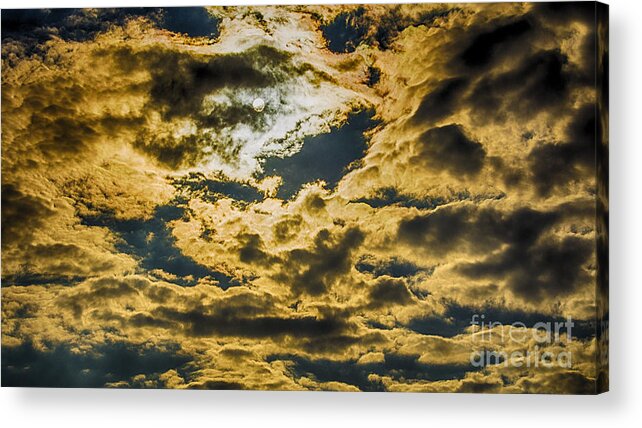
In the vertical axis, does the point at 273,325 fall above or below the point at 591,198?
below

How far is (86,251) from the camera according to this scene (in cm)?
559

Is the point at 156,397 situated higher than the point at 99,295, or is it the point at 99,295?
the point at 99,295

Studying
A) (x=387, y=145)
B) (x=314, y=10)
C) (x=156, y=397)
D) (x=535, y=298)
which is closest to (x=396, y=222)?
(x=387, y=145)

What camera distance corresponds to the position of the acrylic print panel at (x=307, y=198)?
5348 millimetres

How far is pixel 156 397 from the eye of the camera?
562 centimetres

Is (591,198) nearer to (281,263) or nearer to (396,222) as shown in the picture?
(396,222)

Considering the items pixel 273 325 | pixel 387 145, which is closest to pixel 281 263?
pixel 273 325

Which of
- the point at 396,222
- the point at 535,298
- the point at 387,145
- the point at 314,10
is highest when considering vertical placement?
the point at 314,10

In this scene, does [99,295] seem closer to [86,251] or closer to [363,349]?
[86,251]

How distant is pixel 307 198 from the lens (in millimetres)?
5488

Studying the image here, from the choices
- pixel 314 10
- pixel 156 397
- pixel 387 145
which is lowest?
pixel 156 397

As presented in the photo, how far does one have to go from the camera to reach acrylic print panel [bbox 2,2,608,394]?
535 centimetres

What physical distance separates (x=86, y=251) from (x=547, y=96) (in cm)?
226

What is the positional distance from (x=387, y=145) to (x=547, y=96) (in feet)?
2.48
